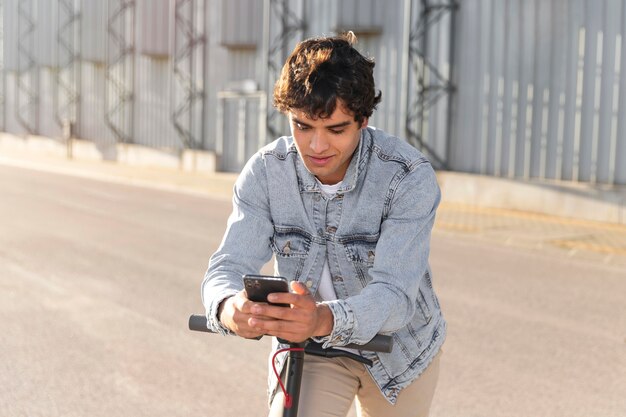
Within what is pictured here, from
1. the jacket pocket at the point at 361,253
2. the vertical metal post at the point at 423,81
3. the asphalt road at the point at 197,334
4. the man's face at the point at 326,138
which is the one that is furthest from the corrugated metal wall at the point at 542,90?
the man's face at the point at 326,138

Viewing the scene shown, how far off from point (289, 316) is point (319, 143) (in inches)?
24.5

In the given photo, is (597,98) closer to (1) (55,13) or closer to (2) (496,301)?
(2) (496,301)

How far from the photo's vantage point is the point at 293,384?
2609 mm

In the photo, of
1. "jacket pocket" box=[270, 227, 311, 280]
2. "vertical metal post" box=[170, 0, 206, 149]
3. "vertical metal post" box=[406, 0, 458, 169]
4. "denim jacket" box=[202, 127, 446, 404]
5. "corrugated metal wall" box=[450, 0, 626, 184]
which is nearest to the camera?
"denim jacket" box=[202, 127, 446, 404]

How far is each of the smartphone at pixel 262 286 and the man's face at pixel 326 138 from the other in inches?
23.0

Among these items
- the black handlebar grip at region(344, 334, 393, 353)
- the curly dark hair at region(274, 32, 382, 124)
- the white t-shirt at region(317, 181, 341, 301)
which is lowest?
the black handlebar grip at region(344, 334, 393, 353)

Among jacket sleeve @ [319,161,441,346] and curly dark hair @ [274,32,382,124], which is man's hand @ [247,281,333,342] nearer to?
jacket sleeve @ [319,161,441,346]

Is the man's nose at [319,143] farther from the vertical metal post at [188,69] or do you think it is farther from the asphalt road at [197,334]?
the vertical metal post at [188,69]

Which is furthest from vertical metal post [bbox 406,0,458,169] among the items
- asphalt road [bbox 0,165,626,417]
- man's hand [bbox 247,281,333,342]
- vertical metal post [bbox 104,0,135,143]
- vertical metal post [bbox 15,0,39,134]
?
vertical metal post [bbox 15,0,39,134]

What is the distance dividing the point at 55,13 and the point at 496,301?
112 ft

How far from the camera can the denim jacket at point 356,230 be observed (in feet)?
9.24

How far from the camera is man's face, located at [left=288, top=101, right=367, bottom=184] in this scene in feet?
8.81

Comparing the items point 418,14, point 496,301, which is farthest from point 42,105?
point 496,301

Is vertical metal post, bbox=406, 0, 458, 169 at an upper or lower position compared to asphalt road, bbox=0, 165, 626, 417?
upper
